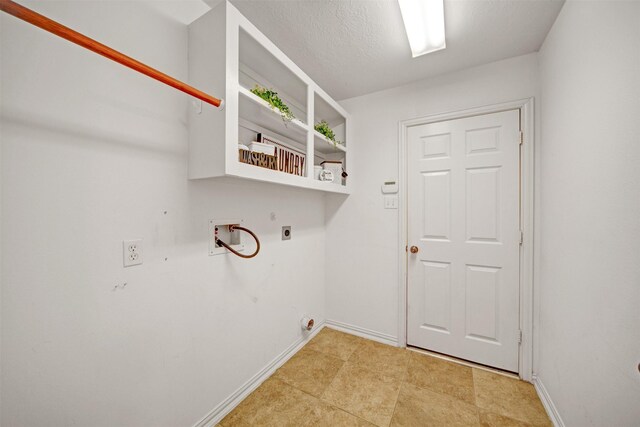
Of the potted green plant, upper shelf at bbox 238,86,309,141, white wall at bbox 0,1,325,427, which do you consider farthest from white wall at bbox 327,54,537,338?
white wall at bbox 0,1,325,427

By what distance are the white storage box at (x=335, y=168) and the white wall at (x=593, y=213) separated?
55.1 inches

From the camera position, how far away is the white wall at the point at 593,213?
0.82 m

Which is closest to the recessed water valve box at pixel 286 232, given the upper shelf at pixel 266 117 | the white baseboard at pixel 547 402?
the upper shelf at pixel 266 117

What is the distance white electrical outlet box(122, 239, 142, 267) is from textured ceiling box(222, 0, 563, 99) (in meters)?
1.32

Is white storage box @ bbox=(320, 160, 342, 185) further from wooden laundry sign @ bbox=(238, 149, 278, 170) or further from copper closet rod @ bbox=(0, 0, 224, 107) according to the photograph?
copper closet rod @ bbox=(0, 0, 224, 107)

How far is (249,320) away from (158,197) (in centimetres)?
97

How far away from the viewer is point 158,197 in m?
1.10

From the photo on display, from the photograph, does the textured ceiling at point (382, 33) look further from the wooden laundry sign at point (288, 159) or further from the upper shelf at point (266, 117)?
the wooden laundry sign at point (288, 159)

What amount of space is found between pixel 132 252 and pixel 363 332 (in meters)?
2.03

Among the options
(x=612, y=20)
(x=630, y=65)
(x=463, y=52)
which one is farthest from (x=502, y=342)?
(x=463, y=52)

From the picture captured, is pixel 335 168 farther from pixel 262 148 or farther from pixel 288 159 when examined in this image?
pixel 262 148

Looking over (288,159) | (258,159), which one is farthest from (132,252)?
(288,159)

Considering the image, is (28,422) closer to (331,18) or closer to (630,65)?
(331,18)

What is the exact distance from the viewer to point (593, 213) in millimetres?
1031
